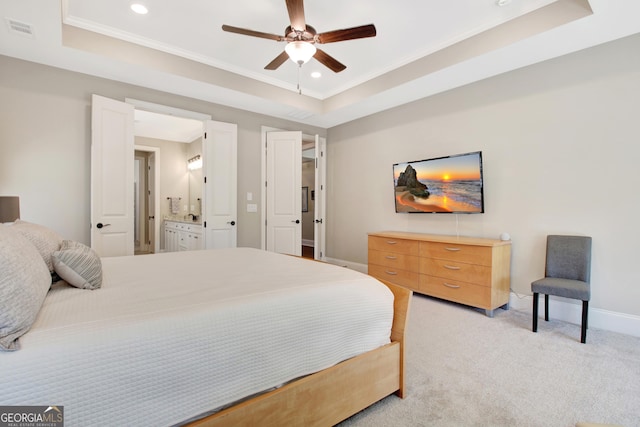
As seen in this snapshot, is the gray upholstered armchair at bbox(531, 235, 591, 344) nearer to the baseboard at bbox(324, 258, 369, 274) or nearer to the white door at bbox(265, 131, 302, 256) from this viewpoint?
the baseboard at bbox(324, 258, 369, 274)

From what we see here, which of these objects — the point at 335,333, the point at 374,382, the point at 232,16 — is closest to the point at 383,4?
the point at 232,16

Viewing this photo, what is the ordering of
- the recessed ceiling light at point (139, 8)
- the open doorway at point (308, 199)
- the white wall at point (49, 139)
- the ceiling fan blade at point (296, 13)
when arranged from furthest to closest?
1. the open doorway at point (308, 199)
2. the white wall at point (49, 139)
3. the recessed ceiling light at point (139, 8)
4. the ceiling fan blade at point (296, 13)

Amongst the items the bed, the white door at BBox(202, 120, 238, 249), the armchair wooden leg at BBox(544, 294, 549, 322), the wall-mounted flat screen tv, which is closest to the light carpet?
the armchair wooden leg at BBox(544, 294, 549, 322)

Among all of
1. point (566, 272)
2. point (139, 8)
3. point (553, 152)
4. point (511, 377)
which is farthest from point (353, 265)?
point (139, 8)

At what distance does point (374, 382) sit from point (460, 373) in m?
0.81

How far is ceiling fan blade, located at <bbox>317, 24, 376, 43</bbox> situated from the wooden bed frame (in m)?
1.92

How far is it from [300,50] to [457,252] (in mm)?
2575

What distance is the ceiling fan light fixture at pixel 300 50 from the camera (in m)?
2.47

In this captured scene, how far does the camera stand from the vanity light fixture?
624 centimetres

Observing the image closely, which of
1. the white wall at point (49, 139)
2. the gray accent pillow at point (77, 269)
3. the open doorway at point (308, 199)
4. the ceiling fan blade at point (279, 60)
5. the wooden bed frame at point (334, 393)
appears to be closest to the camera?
the wooden bed frame at point (334, 393)

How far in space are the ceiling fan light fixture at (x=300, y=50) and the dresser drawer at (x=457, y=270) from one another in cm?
Answer: 257

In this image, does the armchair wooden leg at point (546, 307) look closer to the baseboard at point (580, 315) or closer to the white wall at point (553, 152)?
the baseboard at point (580, 315)

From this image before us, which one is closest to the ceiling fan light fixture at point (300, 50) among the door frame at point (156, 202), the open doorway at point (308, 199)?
the door frame at point (156, 202)

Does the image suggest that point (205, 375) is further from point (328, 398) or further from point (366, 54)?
point (366, 54)
